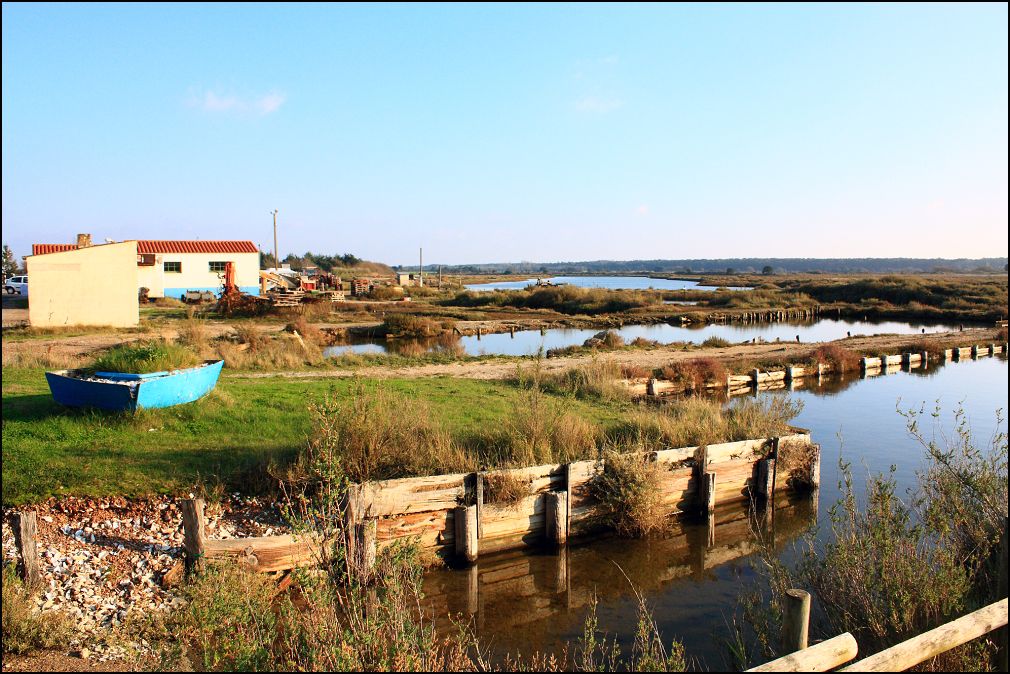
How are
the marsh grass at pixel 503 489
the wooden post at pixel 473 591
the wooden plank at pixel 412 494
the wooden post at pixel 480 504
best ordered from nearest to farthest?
the wooden post at pixel 473 591 → the wooden plank at pixel 412 494 → the wooden post at pixel 480 504 → the marsh grass at pixel 503 489

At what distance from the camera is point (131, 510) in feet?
29.5

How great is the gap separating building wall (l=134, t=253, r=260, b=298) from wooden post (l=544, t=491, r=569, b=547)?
43262mm

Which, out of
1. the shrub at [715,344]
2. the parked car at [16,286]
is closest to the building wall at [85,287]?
the parked car at [16,286]

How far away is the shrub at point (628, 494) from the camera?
10625mm

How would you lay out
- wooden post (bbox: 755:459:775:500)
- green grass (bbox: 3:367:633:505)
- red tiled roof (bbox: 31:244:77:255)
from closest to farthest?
green grass (bbox: 3:367:633:505), wooden post (bbox: 755:459:775:500), red tiled roof (bbox: 31:244:77:255)

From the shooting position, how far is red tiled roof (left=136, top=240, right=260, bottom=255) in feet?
158

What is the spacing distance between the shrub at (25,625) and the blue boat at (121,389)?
514 centimetres

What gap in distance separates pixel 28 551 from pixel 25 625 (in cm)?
118

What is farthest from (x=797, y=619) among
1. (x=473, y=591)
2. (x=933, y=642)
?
(x=473, y=591)

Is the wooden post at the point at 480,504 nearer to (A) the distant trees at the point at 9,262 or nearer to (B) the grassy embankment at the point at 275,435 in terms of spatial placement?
(B) the grassy embankment at the point at 275,435

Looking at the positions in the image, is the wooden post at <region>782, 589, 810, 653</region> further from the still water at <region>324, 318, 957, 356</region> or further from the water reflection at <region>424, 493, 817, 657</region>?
the still water at <region>324, 318, 957, 356</region>

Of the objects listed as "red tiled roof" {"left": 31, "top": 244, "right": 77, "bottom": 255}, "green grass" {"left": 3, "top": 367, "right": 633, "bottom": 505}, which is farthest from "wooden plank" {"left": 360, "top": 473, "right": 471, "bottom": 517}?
"red tiled roof" {"left": 31, "top": 244, "right": 77, "bottom": 255}

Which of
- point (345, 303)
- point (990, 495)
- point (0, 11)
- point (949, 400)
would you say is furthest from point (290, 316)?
point (990, 495)

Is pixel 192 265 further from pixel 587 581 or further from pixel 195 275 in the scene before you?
pixel 587 581
